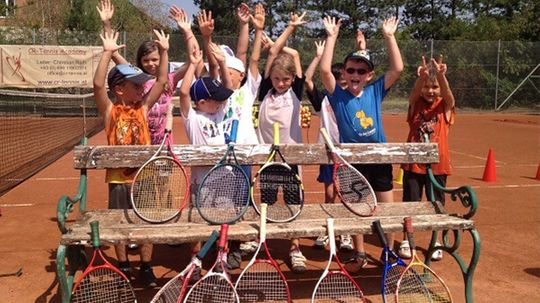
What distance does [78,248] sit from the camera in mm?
3531

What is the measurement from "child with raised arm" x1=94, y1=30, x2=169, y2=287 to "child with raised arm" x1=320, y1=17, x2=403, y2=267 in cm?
134

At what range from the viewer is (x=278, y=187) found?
4113mm

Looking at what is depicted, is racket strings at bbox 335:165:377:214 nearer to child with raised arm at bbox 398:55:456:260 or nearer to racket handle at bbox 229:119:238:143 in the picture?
racket handle at bbox 229:119:238:143

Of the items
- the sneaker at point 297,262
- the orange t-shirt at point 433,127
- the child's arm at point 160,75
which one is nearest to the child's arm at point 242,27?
the child's arm at point 160,75

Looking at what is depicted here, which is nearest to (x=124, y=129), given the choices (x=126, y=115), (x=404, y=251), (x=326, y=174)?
(x=126, y=115)

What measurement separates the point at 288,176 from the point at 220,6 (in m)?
36.2

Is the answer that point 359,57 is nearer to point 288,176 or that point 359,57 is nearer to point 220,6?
point 288,176

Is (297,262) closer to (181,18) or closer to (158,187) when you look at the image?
(158,187)

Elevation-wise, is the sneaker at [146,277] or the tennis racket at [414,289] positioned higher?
the tennis racket at [414,289]

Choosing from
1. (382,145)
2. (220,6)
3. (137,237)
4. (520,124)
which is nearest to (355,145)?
(382,145)

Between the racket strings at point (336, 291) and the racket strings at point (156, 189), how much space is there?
1171mm

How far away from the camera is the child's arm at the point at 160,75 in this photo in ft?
13.0

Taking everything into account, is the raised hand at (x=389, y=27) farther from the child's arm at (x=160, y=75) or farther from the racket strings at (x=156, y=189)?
the racket strings at (x=156, y=189)

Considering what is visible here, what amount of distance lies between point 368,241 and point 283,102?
1.80m
